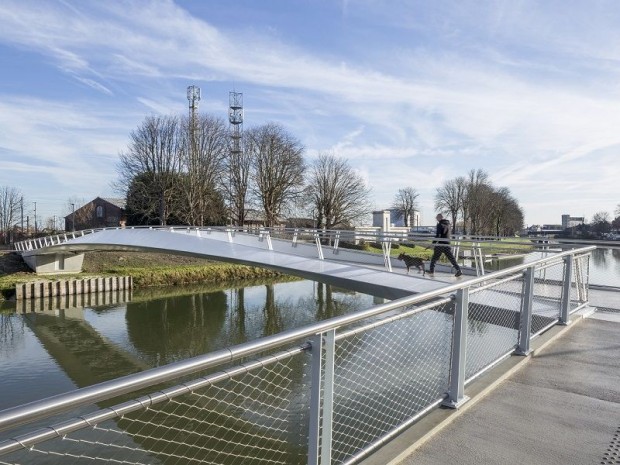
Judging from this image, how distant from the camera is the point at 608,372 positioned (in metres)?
4.43

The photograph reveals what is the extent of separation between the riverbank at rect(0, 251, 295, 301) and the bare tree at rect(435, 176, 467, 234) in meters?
34.6

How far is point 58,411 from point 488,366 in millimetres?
3787

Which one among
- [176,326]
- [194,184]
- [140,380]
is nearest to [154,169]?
[194,184]

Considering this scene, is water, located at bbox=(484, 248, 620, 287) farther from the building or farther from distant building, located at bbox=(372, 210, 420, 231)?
the building

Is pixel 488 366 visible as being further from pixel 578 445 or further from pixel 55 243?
pixel 55 243

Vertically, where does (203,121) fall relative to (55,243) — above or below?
above

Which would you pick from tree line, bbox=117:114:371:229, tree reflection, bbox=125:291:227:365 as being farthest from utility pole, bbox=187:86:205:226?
tree reflection, bbox=125:291:227:365

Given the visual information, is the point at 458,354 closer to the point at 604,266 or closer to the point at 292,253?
the point at 604,266

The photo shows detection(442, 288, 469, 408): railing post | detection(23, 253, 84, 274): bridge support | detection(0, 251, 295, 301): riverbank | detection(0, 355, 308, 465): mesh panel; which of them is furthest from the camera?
detection(23, 253, 84, 274): bridge support

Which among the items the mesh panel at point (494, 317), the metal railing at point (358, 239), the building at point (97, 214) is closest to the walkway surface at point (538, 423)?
the mesh panel at point (494, 317)

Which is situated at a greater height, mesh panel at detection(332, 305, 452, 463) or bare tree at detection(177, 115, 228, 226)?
bare tree at detection(177, 115, 228, 226)

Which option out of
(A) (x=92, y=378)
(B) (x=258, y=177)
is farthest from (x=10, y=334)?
(B) (x=258, y=177)

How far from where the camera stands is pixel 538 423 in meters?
3.33

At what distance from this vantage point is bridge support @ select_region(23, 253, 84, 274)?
29906 millimetres
